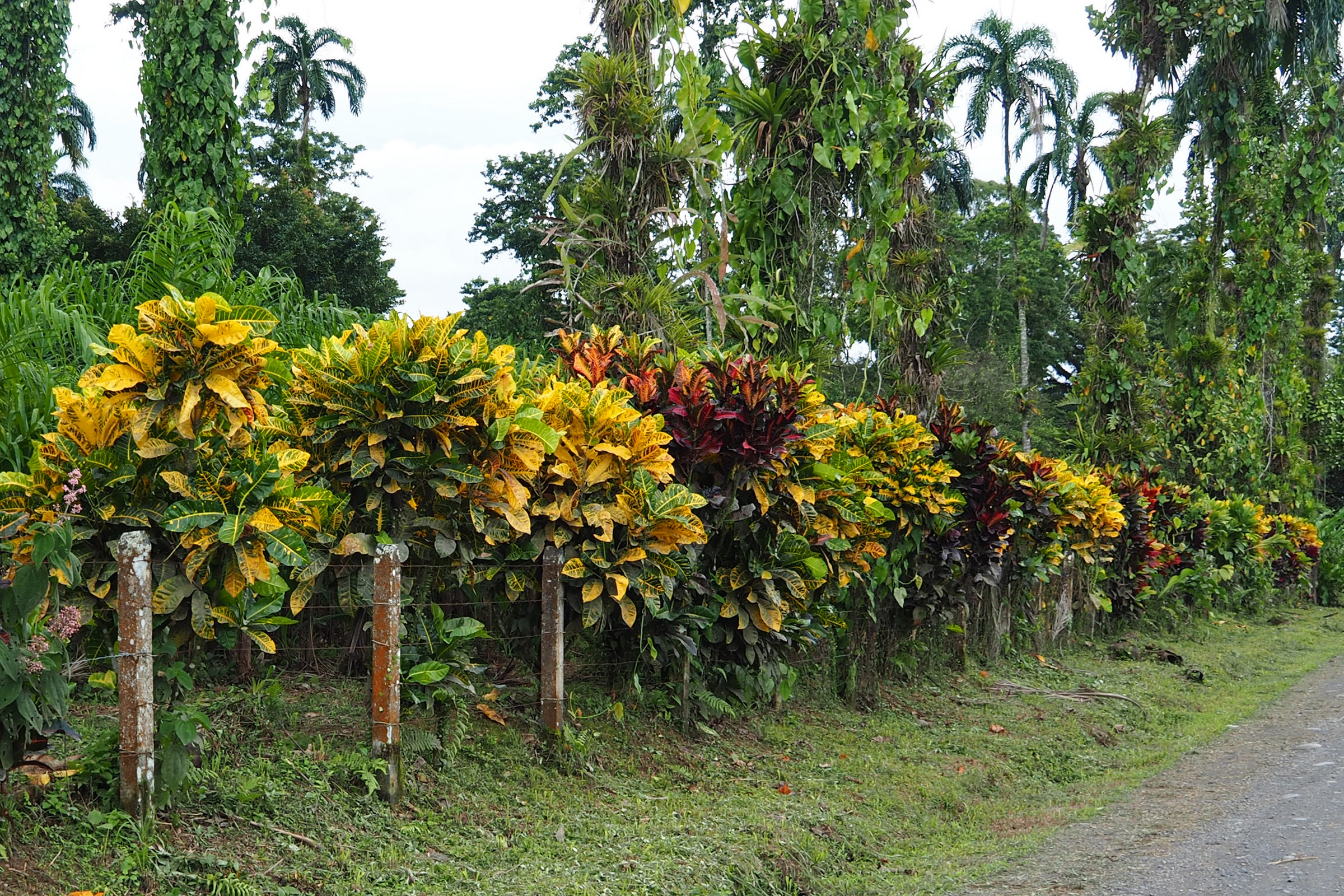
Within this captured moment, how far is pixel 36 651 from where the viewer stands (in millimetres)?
3197

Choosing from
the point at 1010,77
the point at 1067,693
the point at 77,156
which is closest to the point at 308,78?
the point at 77,156

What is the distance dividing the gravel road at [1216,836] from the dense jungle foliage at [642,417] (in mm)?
1947

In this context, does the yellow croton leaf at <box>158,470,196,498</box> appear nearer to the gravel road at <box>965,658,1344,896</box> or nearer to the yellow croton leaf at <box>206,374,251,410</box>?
the yellow croton leaf at <box>206,374,251,410</box>

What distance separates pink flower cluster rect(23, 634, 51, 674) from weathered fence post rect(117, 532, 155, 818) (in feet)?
1.24

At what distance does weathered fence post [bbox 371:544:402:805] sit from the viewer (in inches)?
170

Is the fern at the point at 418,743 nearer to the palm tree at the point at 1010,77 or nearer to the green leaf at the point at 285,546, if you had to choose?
the green leaf at the point at 285,546

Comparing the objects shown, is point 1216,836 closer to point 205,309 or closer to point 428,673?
point 428,673

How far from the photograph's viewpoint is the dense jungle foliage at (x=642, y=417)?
12.8ft

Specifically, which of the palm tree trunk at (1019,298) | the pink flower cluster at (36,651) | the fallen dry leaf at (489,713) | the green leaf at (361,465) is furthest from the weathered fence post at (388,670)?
the palm tree trunk at (1019,298)

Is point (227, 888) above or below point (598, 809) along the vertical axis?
above

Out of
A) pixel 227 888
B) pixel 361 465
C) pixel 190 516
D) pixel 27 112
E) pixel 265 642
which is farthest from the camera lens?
pixel 27 112

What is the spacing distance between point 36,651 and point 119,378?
3.23 feet

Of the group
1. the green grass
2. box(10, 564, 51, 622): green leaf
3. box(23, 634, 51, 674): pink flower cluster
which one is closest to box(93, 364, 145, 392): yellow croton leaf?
box(10, 564, 51, 622): green leaf

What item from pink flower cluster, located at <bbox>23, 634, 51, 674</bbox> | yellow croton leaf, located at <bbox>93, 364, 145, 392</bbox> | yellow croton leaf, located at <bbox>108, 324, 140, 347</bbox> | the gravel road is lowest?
the gravel road
